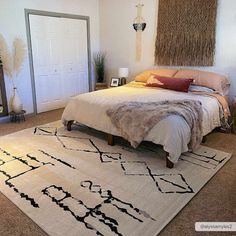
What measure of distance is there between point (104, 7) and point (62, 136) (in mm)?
3377

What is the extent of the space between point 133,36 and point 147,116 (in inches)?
114

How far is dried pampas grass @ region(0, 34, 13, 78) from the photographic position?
4027 mm

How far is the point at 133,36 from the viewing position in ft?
16.5

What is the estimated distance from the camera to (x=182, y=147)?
262 centimetres

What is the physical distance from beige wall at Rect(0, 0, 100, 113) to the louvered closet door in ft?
0.57

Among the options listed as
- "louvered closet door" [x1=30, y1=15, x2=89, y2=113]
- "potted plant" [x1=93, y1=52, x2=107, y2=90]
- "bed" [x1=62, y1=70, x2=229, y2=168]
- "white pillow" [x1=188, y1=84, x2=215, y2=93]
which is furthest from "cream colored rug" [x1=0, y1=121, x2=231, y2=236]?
"potted plant" [x1=93, y1=52, x2=107, y2=90]

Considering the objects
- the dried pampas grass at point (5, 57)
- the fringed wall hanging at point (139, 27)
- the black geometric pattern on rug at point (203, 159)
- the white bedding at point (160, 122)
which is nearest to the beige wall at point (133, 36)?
the fringed wall hanging at point (139, 27)

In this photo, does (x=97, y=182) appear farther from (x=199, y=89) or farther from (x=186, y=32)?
(x=186, y=32)

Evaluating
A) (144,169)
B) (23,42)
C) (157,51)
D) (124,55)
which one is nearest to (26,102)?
(23,42)

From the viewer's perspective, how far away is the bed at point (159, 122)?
2535mm

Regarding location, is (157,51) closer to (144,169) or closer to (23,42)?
(23,42)

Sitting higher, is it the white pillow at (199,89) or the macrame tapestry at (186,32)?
the macrame tapestry at (186,32)

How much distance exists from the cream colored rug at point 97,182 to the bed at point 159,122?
0.83 feet

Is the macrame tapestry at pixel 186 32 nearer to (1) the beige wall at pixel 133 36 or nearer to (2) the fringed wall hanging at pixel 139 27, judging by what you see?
(1) the beige wall at pixel 133 36
